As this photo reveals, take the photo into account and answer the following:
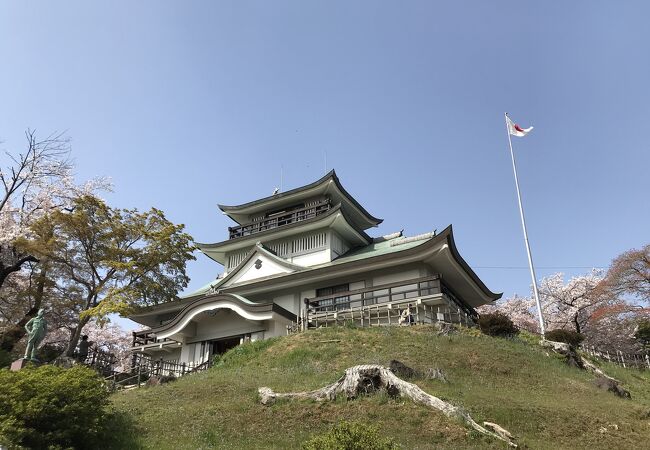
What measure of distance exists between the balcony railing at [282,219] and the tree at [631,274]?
73.4 ft

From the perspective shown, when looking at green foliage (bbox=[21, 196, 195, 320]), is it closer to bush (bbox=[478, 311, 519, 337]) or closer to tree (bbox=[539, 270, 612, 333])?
bush (bbox=[478, 311, 519, 337])

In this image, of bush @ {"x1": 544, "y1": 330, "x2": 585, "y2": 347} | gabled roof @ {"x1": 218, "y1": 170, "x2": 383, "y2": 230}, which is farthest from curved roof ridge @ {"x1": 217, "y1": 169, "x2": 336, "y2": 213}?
bush @ {"x1": 544, "y1": 330, "x2": 585, "y2": 347}

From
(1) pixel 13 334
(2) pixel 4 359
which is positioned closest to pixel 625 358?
(2) pixel 4 359

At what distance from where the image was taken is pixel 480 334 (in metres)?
22.3

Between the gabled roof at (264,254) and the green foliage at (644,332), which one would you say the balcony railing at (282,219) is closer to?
the gabled roof at (264,254)

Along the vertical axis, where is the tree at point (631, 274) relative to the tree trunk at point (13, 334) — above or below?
above

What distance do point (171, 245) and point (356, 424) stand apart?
83.1ft

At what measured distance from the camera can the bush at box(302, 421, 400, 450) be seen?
25.1 ft

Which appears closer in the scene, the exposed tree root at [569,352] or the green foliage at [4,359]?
the exposed tree root at [569,352]

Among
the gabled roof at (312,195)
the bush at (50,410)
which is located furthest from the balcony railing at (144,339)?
the bush at (50,410)

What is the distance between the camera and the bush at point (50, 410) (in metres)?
10.3

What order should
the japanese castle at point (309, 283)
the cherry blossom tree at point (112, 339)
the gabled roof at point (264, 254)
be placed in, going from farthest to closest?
the cherry blossom tree at point (112, 339) → the gabled roof at point (264, 254) → the japanese castle at point (309, 283)

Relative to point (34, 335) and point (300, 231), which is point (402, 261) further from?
point (34, 335)

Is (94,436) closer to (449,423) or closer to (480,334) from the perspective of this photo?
(449,423)
